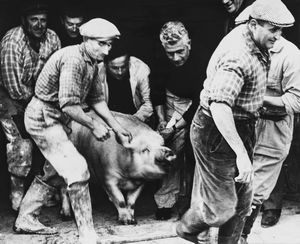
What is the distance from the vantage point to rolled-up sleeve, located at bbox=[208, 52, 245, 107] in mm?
5910

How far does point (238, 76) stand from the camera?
596 cm

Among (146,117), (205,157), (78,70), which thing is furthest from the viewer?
(146,117)

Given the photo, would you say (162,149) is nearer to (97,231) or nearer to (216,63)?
(97,231)

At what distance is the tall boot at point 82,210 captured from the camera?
7328 mm

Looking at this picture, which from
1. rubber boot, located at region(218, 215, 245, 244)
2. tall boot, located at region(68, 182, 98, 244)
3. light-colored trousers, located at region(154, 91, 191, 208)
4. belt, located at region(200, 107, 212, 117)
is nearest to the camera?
belt, located at region(200, 107, 212, 117)

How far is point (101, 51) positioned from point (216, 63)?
1452mm

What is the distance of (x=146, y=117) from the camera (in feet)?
27.5

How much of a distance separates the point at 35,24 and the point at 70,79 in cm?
111

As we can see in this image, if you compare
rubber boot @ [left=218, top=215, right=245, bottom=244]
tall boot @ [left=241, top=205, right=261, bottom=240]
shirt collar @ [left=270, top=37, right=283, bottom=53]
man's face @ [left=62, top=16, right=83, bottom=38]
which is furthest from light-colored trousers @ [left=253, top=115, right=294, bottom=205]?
man's face @ [left=62, top=16, right=83, bottom=38]

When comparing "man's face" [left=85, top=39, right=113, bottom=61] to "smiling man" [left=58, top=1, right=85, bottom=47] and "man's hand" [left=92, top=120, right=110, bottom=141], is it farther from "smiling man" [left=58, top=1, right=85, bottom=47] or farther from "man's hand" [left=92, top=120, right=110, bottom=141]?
"smiling man" [left=58, top=1, right=85, bottom=47]

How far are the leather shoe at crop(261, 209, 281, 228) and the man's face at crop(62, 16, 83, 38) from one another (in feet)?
8.46

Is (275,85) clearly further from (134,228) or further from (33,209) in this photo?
(33,209)

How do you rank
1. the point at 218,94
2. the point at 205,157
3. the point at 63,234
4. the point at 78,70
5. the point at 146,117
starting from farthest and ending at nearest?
the point at 146,117
the point at 63,234
the point at 78,70
the point at 205,157
the point at 218,94

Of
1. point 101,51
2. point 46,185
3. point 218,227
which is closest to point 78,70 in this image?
point 101,51
